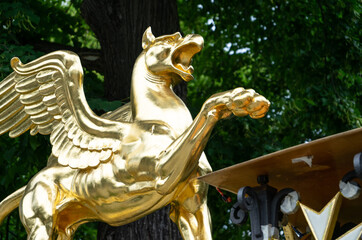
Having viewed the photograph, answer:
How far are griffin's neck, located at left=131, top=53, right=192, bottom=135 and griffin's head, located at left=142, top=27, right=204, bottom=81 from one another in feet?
0.12

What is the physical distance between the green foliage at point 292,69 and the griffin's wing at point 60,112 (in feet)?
6.93

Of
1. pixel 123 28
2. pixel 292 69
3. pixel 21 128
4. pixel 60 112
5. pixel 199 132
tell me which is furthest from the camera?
pixel 292 69

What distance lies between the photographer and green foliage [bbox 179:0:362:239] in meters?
5.07

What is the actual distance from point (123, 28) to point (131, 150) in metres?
2.13

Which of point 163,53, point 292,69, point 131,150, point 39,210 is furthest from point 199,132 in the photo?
point 292,69

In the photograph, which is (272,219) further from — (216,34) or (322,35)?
(216,34)

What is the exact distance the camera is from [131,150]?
228 cm

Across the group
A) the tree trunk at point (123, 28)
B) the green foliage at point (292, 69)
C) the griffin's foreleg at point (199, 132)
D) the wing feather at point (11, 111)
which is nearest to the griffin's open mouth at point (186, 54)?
the griffin's foreleg at point (199, 132)

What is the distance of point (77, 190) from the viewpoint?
2412 millimetres

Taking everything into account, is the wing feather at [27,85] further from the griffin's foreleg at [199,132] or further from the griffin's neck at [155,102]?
the griffin's foreleg at [199,132]

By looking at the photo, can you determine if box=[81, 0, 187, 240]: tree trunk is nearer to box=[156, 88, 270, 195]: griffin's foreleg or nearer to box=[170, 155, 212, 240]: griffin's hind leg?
box=[170, 155, 212, 240]: griffin's hind leg

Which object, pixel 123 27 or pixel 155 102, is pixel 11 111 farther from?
pixel 123 27

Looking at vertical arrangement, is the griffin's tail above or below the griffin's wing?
below

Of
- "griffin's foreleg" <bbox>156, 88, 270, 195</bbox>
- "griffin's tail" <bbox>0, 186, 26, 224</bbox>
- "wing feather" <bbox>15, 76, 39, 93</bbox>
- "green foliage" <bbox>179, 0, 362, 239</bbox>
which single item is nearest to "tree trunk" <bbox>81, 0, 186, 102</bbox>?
"green foliage" <bbox>179, 0, 362, 239</bbox>
